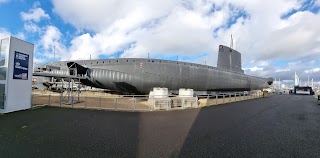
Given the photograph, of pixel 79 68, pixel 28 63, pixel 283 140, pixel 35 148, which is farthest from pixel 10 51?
pixel 283 140

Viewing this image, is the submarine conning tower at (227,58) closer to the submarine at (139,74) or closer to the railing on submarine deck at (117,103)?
the submarine at (139,74)

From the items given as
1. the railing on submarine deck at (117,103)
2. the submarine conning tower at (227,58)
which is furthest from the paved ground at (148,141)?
the submarine conning tower at (227,58)

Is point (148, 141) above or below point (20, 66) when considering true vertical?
below

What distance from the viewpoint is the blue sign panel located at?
28.5 ft

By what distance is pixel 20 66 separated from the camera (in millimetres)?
8953

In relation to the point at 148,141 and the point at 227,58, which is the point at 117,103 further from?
the point at 227,58

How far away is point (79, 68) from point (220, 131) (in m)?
15.5

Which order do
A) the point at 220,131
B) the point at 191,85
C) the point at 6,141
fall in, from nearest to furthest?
1. the point at 6,141
2. the point at 220,131
3. the point at 191,85

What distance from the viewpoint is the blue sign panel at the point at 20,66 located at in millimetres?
8673

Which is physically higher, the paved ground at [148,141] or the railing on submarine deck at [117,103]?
the railing on submarine deck at [117,103]

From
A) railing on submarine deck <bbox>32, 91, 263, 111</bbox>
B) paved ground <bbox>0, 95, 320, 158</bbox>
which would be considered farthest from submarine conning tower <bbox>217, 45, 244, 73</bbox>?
paved ground <bbox>0, 95, 320, 158</bbox>

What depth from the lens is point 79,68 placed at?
679 inches

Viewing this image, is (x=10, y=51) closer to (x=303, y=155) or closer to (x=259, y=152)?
(x=259, y=152)

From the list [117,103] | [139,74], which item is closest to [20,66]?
[117,103]
